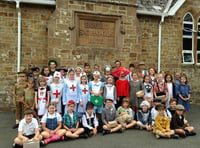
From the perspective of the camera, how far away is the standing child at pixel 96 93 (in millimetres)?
6492

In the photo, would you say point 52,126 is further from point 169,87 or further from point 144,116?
point 169,87

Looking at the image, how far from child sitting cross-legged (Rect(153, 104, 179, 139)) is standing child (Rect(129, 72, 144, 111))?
3.54ft

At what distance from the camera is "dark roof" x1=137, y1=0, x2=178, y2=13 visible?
1093 centimetres

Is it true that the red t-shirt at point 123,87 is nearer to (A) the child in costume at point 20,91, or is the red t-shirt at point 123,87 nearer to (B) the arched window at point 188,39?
(A) the child in costume at point 20,91

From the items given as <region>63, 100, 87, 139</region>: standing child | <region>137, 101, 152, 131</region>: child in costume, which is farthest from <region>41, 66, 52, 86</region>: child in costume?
<region>137, 101, 152, 131</region>: child in costume

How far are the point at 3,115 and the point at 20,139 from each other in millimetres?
3853

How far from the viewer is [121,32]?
974cm

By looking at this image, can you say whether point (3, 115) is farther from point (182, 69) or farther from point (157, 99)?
point (182, 69)

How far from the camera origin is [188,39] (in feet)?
39.7

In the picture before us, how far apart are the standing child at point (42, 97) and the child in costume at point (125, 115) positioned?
88.9 inches

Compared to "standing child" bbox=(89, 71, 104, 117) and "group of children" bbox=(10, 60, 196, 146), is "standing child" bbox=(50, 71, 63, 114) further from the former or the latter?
"standing child" bbox=(89, 71, 104, 117)

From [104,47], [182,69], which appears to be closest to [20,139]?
[104,47]

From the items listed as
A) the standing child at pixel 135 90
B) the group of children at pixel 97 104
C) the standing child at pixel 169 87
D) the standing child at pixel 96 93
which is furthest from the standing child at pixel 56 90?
the standing child at pixel 169 87

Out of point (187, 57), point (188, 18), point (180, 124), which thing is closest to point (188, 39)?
point (187, 57)
